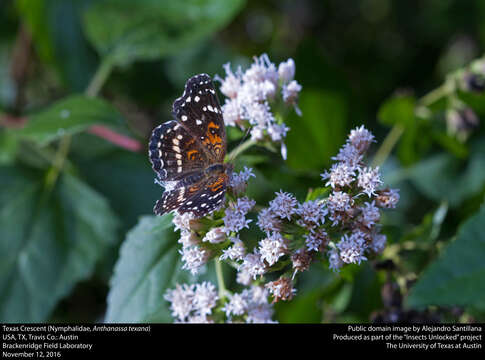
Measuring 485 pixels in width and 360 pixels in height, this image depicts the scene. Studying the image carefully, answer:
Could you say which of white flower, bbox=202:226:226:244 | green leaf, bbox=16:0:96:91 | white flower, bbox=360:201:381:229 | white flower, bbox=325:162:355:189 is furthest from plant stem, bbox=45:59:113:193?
white flower, bbox=360:201:381:229

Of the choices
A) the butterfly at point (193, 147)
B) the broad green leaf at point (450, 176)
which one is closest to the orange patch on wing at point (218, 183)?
the butterfly at point (193, 147)

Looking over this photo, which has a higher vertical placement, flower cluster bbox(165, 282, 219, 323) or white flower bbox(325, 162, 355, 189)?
white flower bbox(325, 162, 355, 189)

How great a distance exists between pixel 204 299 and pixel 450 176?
1.64 m

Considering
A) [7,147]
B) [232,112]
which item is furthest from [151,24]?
[232,112]

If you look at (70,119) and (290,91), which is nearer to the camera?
(290,91)

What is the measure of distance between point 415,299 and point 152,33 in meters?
2.04

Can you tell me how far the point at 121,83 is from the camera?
3049 mm

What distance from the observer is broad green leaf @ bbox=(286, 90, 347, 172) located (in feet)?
7.32

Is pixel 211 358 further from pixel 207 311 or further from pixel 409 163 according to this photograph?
pixel 409 163

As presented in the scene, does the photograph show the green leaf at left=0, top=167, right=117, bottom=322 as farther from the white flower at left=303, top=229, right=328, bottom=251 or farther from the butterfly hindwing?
the white flower at left=303, top=229, right=328, bottom=251

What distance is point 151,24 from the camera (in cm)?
260

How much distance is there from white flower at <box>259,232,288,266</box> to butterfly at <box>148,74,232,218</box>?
8.4 inches

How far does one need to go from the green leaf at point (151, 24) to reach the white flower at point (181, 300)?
1.40m

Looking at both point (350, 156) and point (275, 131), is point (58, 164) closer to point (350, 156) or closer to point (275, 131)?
point (275, 131)
